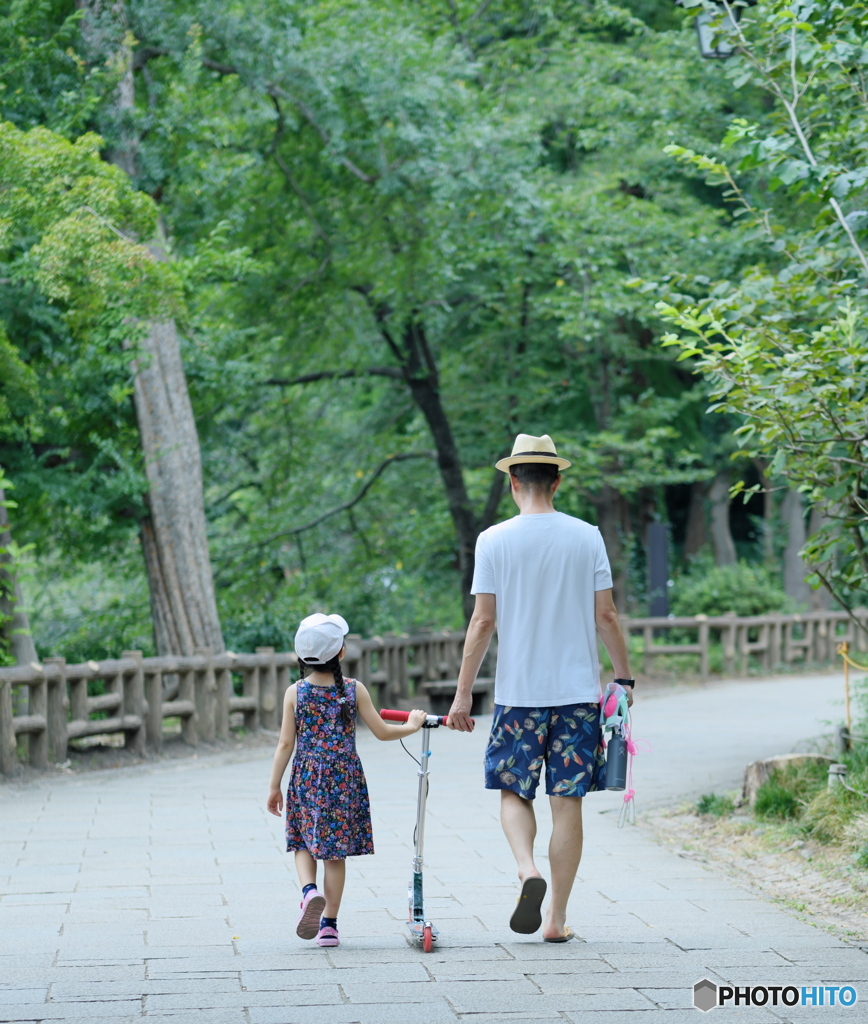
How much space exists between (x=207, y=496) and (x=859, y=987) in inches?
601

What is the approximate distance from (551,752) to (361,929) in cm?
112

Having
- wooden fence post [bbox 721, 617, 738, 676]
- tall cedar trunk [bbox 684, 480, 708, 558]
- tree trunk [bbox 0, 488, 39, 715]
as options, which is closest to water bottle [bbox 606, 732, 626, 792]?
tree trunk [bbox 0, 488, 39, 715]

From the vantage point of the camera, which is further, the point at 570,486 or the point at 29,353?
the point at 570,486

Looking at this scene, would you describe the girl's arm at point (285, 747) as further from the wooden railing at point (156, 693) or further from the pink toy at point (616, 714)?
the wooden railing at point (156, 693)

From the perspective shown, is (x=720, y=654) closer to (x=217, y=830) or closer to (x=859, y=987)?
(x=217, y=830)

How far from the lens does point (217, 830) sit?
7.91 m

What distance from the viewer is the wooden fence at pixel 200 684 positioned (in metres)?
10.3

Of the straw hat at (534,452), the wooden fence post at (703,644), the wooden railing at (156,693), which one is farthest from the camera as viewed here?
the wooden fence post at (703,644)

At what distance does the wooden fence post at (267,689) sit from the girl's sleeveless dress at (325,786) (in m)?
8.24

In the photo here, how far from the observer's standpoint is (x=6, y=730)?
32.2ft

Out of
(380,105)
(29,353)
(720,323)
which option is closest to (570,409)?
(380,105)

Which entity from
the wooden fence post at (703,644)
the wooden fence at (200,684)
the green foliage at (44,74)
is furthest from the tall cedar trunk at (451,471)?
the green foliage at (44,74)

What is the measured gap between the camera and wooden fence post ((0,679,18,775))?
9.77 metres

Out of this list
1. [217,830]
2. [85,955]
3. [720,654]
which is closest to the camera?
[85,955]
